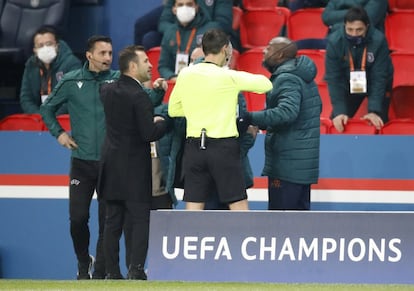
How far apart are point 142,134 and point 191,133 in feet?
1.05

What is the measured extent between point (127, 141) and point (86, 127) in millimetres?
825

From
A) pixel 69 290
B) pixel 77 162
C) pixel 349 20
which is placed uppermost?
pixel 349 20

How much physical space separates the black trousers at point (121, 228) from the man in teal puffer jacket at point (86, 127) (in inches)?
21.7

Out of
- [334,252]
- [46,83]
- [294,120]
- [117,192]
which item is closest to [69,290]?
[117,192]

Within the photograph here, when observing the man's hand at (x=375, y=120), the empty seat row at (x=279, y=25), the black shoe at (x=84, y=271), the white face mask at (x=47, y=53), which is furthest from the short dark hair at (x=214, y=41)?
the empty seat row at (x=279, y=25)

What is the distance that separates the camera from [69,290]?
729 centimetres

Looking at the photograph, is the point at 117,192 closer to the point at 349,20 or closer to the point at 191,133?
the point at 191,133

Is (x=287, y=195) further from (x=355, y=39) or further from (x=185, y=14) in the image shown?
(x=185, y=14)

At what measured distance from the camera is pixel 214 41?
7.88 metres

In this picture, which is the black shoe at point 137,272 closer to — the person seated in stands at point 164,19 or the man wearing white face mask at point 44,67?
the man wearing white face mask at point 44,67

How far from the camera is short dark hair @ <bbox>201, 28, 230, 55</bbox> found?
787 cm

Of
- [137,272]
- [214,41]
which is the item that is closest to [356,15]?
[214,41]

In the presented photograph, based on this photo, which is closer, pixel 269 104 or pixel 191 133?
pixel 191 133

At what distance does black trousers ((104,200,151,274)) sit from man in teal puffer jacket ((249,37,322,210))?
1073mm
